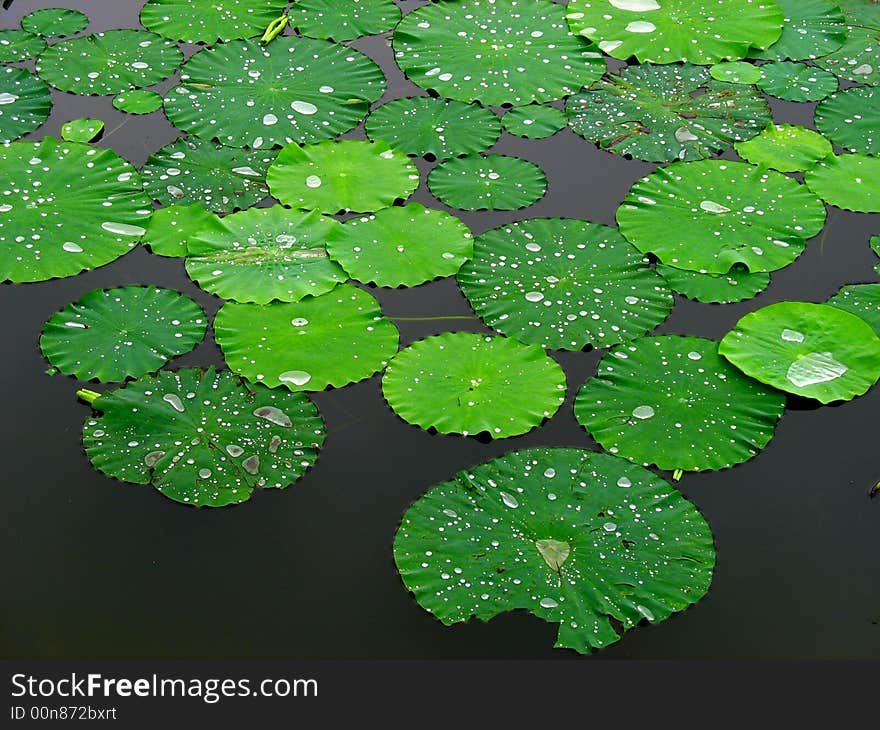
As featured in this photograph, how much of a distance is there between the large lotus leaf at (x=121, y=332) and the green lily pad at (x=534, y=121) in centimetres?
128

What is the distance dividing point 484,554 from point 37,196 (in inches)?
72.9

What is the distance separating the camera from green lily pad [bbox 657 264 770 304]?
2984mm

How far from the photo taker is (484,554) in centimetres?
235

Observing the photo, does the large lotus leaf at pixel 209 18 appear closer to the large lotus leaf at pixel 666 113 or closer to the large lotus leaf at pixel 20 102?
the large lotus leaf at pixel 20 102

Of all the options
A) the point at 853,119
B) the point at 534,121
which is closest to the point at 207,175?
the point at 534,121

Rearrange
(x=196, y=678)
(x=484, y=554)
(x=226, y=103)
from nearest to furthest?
(x=196, y=678) < (x=484, y=554) < (x=226, y=103)

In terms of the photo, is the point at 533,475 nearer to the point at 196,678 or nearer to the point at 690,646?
the point at 690,646

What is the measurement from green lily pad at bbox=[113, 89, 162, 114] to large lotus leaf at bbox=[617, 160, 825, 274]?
5.36 ft

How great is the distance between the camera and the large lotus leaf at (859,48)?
3.87 m

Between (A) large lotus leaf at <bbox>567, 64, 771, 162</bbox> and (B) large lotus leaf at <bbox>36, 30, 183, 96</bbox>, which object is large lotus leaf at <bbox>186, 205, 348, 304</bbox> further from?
(A) large lotus leaf at <bbox>567, 64, 771, 162</bbox>

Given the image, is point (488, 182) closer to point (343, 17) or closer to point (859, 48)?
point (343, 17)

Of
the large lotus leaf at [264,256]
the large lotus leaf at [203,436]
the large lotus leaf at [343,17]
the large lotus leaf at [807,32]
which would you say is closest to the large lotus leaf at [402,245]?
the large lotus leaf at [264,256]

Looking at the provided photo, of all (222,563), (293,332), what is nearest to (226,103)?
(293,332)

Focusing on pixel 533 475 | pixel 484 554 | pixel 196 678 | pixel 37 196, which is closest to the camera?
pixel 196 678
